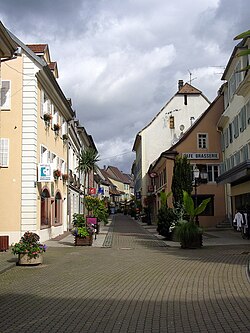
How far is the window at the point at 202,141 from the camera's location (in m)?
38.6

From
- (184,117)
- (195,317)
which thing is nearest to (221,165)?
(184,117)

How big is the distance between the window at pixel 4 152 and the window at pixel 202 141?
21175 mm

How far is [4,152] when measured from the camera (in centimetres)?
2112

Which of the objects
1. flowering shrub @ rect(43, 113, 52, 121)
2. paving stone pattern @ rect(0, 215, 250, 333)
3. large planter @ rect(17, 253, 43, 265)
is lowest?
paving stone pattern @ rect(0, 215, 250, 333)

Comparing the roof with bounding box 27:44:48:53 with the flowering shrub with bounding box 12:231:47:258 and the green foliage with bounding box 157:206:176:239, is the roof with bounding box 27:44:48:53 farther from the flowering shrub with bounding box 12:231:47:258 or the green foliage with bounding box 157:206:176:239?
the flowering shrub with bounding box 12:231:47:258

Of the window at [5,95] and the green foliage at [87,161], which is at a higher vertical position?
the window at [5,95]

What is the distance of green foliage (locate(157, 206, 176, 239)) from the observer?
25.2 meters

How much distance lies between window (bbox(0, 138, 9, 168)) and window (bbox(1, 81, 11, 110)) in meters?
1.61

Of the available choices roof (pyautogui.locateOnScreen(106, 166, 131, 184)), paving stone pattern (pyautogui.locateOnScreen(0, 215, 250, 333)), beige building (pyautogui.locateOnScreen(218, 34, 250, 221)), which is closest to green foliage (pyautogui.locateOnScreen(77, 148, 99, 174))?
beige building (pyautogui.locateOnScreen(218, 34, 250, 221))

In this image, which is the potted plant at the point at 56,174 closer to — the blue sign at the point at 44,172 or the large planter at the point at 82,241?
the blue sign at the point at 44,172

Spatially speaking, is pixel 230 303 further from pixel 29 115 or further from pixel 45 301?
pixel 29 115

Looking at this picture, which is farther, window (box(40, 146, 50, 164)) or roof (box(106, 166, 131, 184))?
roof (box(106, 166, 131, 184))

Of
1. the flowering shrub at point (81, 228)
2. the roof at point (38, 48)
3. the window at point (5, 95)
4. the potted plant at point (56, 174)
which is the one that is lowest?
the flowering shrub at point (81, 228)

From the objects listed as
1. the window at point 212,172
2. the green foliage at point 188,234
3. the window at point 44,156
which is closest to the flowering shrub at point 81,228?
the window at point 44,156
